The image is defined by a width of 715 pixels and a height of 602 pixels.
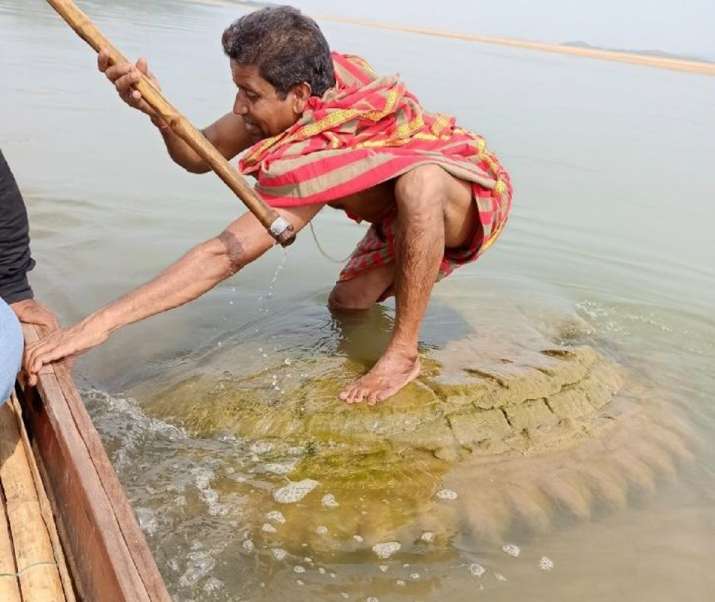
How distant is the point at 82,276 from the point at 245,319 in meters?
1.05

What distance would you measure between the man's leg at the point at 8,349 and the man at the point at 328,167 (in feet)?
0.86

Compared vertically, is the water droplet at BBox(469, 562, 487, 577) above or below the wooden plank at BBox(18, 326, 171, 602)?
below

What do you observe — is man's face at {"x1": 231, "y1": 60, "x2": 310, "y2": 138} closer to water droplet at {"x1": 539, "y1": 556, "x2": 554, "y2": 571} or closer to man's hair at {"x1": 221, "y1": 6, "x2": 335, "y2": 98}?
man's hair at {"x1": 221, "y1": 6, "x2": 335, "y2": 98}

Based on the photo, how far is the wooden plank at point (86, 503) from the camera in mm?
1583

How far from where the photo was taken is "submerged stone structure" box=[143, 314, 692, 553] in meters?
2.49

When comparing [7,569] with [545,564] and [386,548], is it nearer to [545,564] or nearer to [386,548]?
[386,548]

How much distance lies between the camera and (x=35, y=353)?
233 centimetres

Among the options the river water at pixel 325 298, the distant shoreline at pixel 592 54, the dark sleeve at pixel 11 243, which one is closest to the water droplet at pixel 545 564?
the river water at pixel 325 298

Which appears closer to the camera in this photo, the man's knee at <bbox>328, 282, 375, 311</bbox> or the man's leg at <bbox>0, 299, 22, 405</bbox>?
the man's leg at <bbox>0, 299, 22, 405</bbox>

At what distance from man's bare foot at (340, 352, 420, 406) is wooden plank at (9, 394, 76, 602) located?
→ 1.06m

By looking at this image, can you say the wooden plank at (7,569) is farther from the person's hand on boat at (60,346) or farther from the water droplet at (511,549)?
the water droplet at (511,549)

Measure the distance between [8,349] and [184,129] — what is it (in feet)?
2.48

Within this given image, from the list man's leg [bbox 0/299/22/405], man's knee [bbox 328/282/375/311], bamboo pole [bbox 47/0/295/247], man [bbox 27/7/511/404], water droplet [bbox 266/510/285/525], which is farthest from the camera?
man's knee [bbox 328/282/375/311]

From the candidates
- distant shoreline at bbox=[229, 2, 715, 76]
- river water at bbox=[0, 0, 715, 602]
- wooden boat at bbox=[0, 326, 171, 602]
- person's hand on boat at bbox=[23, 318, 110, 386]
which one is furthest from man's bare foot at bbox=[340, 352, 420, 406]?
distant shoreline at bbox=[229, 2, 715, 76]
